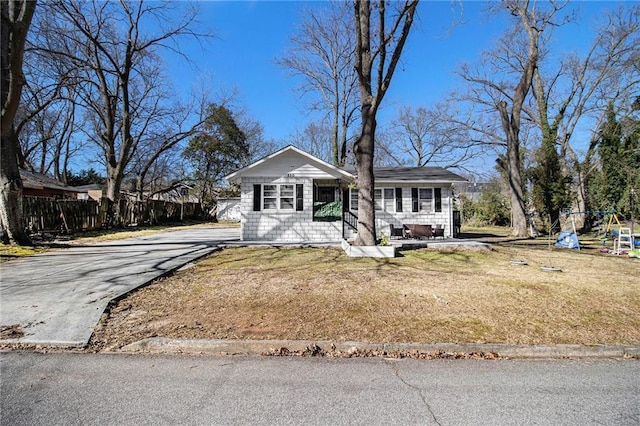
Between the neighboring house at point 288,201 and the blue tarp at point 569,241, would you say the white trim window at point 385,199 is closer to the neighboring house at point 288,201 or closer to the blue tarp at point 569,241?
the neighboring house at point 288,201

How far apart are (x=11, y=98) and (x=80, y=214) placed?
8587 mm

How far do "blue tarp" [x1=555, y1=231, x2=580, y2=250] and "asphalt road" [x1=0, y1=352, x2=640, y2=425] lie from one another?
11.8 metres

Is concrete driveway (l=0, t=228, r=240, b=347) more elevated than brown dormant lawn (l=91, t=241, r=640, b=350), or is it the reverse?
concrete driveway (l=0, t=228, r=240, b=347)

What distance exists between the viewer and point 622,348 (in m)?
3.94

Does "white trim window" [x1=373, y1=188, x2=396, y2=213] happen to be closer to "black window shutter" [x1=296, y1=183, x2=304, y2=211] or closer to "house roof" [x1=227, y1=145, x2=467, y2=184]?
"house roof" [x1=227, y1=145, x2=467, y2=184]

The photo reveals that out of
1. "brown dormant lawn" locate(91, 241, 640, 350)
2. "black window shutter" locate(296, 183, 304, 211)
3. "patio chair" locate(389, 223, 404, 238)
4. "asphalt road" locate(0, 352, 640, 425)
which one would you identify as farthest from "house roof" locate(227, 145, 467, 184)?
"asphalt road" locate(0, 352, 640, 425)

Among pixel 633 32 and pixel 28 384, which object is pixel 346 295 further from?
pixel 633 32

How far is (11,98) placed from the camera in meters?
10.2

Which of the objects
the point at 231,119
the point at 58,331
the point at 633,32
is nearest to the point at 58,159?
the point at 231,119

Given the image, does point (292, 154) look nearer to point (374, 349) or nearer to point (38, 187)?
point (374, 349)

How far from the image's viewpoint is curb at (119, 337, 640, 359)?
383cm

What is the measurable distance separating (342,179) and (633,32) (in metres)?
21.3

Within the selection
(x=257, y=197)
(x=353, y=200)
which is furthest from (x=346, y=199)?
(x=257, y=197)

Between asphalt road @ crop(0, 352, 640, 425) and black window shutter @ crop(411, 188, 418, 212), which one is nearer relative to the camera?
asphalt road @ crop(0, 352, 640, 425)
